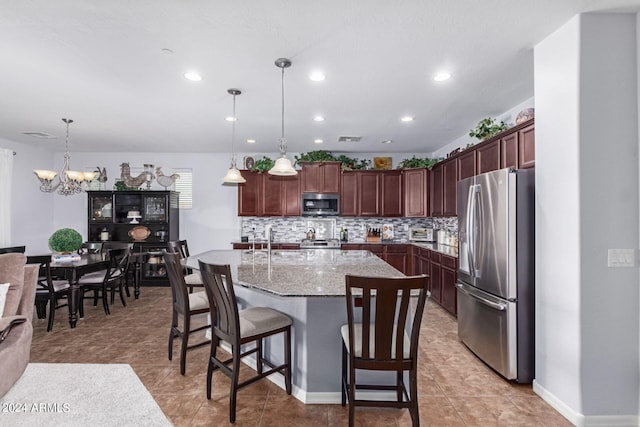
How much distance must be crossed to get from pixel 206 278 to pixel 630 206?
2816mm

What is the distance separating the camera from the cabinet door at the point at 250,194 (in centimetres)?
605

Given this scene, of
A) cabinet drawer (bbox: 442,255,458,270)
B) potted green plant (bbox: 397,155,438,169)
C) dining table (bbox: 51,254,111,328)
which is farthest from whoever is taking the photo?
potted green plant (bbox: 397,155,438,169)

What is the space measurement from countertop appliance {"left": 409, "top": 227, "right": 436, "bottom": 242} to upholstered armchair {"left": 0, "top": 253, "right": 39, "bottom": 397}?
17.5ft

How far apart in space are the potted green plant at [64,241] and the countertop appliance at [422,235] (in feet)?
17.3

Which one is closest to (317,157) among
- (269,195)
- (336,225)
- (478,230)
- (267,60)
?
(269,195)

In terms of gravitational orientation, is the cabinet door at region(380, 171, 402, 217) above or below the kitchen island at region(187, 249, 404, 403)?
above

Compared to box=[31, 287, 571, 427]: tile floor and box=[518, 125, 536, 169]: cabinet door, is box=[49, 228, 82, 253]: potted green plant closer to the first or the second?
box=[31, 287, 571, 427]: tile floor

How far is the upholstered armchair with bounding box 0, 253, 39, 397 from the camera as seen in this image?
2.05 meters

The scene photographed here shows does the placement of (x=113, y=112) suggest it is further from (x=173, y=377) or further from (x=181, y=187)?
(x=173, y=377)

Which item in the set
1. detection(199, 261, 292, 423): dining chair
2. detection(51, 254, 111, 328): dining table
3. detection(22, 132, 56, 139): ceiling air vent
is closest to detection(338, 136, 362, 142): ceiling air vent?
detection(199, 261, 292, 423): dining chair

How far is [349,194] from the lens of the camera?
6059 mm

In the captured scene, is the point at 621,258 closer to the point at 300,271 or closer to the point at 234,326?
the point at 300,271

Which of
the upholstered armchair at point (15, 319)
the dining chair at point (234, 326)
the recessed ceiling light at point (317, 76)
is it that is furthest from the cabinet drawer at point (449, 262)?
the upholstered armchair at point (15, 319)

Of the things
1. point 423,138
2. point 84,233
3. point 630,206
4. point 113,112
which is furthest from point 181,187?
point 630,206
